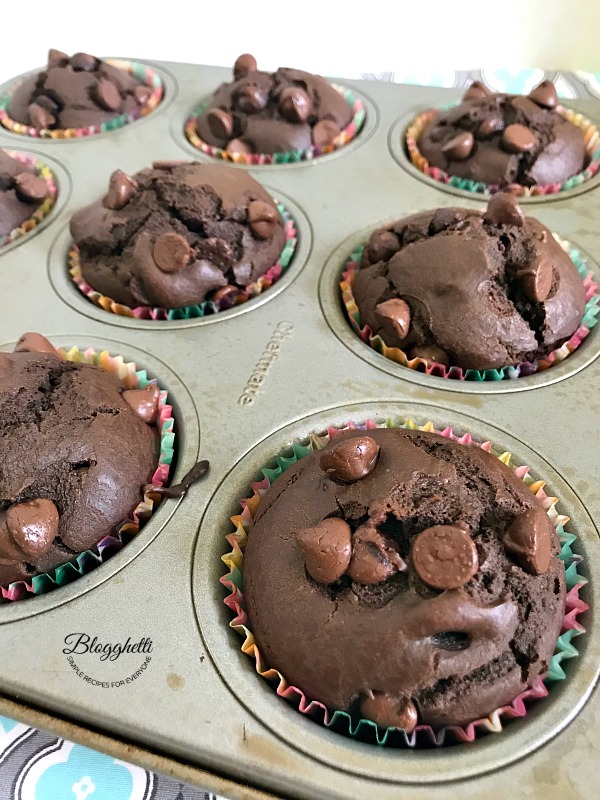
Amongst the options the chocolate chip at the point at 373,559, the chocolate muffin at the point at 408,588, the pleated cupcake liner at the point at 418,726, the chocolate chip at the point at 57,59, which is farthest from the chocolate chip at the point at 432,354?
the chocolate chip at the point at 57,59

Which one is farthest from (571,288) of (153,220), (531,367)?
(153,220)

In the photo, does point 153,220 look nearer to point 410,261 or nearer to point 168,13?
point 410,261

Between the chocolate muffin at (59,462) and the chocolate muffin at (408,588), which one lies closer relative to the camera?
the chocolate muffin at (408,588)

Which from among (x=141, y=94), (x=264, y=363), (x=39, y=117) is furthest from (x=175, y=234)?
(x=141, y=94)

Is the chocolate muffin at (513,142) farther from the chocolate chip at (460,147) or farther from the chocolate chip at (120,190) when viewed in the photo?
the chocolate chip at (120,190)

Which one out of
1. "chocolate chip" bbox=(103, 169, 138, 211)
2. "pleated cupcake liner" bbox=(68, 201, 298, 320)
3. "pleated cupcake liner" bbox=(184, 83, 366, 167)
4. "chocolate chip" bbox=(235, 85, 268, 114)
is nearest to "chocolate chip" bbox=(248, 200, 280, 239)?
"pleated cupcake liner" bbox=(68, 201, 298, 320)

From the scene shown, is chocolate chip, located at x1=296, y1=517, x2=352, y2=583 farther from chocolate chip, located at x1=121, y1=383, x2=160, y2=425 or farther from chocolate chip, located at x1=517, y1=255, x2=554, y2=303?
chocolate chip, located at x1=517, y1=255, x2=554, y2=303

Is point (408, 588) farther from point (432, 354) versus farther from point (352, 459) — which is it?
point (432, 354)

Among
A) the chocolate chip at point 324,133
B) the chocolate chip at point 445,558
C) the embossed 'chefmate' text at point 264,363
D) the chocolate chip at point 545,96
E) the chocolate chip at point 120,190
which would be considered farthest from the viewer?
the chocolate chip at point 324,133
